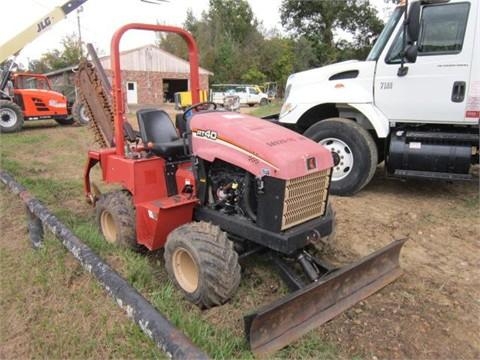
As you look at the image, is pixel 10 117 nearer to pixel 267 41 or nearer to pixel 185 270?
pixel 185 270

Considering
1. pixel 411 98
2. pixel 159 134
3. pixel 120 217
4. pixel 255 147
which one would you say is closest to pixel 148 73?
pixel 411 98

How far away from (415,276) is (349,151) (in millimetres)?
2414

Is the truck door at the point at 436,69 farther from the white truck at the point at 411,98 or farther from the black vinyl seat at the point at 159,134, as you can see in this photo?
the black vinyl seat at the point at 159,134

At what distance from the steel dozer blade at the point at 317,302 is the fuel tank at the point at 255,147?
0.80 meters

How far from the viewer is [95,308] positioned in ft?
Result: 9.80

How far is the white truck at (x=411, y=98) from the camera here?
4.91 metres

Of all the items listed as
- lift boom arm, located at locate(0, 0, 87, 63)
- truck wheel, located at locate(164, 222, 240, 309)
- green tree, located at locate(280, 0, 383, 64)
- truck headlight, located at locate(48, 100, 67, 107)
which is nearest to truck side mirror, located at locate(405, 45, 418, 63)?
truck wheel, located at locate(164, 222, 240, 309)

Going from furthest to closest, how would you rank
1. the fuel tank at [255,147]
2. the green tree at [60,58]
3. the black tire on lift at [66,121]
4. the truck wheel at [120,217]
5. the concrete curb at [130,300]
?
the green tree at [60,58] → the black tire on lift at [66,121] → the truck wheel at [120,217] → the fuel tank at [255,147] → the concrete curb at [130,300]

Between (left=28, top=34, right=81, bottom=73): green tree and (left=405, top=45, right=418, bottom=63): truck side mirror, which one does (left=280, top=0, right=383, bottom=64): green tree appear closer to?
(left=28, top=34, right=81, bottom=73): green tree

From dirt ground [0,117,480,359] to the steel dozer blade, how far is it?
8 cm

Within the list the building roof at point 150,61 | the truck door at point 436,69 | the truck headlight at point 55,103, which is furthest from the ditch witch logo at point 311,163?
the building roof at point 150,61

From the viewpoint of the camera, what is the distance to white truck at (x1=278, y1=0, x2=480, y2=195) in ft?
16.1

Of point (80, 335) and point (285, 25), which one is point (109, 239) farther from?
point (285, 25)

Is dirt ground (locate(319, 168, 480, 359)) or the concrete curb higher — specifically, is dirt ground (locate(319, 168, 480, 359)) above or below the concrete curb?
below
